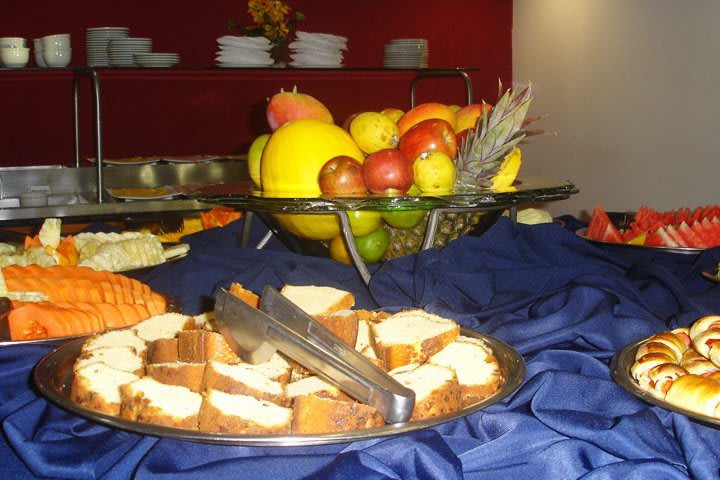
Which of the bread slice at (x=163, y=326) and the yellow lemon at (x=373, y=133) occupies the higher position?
the yellow lemon at (x=373, y=133)

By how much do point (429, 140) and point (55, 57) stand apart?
2610mm

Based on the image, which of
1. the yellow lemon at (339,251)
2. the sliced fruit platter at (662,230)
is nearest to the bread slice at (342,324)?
the yellow lemon at (339,251)

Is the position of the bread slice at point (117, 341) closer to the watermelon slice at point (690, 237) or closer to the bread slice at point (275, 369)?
the bread slice at point (275, 369)

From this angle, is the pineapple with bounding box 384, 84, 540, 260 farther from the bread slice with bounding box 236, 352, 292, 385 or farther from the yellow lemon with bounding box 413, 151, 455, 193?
the bread slice with bounding box 236, 352, 292, 385

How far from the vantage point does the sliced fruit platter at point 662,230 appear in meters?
1.44

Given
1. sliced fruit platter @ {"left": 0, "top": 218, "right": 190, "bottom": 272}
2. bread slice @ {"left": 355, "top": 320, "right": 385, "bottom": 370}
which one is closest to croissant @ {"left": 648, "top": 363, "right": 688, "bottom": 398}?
bread slice @ {"left": 355, "top": 320, "right": 385, "bottom": 370}

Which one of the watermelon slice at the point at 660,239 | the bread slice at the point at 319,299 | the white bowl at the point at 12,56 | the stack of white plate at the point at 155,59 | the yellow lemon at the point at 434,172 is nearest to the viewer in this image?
the bread slice at the point at 319,299

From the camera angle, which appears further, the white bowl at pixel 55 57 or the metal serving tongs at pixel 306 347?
the white bowl at pixel 55 57

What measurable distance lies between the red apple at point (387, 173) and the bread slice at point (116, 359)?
1.49ft

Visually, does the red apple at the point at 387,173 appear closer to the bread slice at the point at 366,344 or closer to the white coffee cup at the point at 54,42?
the bread slice at the point at 366,344

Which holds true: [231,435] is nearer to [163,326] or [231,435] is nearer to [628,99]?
[163,326]

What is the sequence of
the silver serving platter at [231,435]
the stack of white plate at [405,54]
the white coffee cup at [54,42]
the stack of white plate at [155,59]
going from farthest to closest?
1. the stack of white plate at [405,54]
2. the stack of white plate at [155,59]
3. the white coffee cup at [54,42]
4. the silver serving platter at [231,435]

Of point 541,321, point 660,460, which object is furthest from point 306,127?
point 660,460

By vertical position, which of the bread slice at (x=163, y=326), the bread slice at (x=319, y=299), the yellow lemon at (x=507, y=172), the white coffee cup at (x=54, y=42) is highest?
the white coffee cup at (x=54, y=42)
